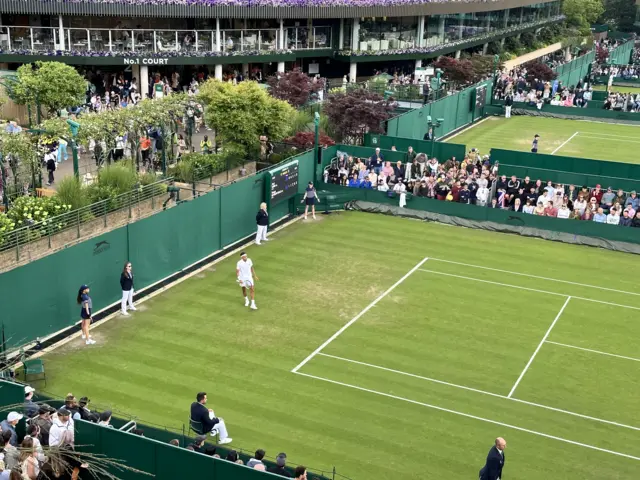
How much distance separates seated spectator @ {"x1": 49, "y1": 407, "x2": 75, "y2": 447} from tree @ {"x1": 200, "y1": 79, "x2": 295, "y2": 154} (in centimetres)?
2123

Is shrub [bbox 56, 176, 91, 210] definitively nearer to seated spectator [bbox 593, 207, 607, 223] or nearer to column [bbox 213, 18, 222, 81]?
seated spectator [bbox 593, 207, 607, 223]

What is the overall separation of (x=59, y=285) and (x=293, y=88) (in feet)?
83.0

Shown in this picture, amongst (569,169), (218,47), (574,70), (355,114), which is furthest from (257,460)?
(574,70)

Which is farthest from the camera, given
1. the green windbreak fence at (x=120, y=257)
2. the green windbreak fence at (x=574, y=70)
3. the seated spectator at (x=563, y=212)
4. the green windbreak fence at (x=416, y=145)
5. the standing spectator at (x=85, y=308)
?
the green windbreak fence at (x=574, y=70)

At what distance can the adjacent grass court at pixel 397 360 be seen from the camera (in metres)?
18.5

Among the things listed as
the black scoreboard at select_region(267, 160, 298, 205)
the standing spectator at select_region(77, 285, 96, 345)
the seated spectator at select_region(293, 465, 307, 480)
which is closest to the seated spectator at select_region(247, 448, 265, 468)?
the seated spectator at select_region(293, 465, 307, 480)

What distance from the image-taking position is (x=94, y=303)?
79.2ft

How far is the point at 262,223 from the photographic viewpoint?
3025 centimetres

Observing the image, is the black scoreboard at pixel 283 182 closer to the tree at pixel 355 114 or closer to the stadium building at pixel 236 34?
the tree at pixel 355 114

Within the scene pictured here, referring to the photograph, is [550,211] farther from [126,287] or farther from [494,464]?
[494,464]

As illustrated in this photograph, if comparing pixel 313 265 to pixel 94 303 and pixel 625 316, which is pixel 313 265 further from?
pixel 625 316

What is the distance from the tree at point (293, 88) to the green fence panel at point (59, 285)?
2246cm

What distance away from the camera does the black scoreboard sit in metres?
32.0


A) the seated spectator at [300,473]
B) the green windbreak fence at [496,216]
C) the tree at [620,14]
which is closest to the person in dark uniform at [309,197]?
the green windbreak fence at [496,216]
